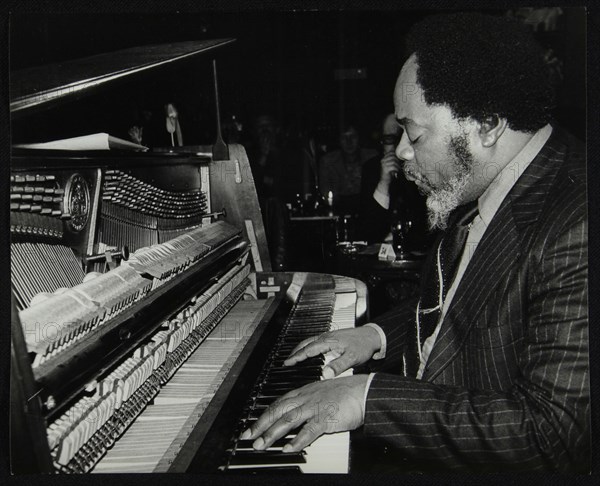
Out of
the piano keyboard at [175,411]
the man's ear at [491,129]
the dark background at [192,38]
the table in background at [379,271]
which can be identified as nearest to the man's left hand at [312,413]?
the piano keyboard at [175,411]

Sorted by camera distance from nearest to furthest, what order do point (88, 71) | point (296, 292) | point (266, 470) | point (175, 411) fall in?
point (266, 470), point (175, 411), point (88, 71), point (296, 292)

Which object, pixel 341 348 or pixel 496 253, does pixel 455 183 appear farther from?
pixel 341 348

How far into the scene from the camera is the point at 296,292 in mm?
2980

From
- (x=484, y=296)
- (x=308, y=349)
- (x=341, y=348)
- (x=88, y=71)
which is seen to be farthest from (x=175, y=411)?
(x=88, y=71)

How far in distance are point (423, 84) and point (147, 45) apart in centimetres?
141

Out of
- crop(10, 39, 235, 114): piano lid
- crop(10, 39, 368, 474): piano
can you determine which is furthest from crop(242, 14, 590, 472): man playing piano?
crop(10, 39, 235, 114): piano lid

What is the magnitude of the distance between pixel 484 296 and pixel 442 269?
0.50 metres

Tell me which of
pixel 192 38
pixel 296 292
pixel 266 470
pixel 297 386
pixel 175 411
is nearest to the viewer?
pixel 266 470

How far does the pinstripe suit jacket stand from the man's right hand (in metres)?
0.39

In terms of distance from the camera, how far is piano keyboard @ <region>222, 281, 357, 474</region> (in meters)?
1.55

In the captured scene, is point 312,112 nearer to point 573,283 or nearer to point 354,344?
point 354,344

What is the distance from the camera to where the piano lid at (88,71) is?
5.73 feet

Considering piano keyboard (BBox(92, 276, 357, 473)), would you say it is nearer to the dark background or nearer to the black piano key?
the black piano key

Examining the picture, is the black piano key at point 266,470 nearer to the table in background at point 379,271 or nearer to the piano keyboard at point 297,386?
the piano keyboard at point 297,386
